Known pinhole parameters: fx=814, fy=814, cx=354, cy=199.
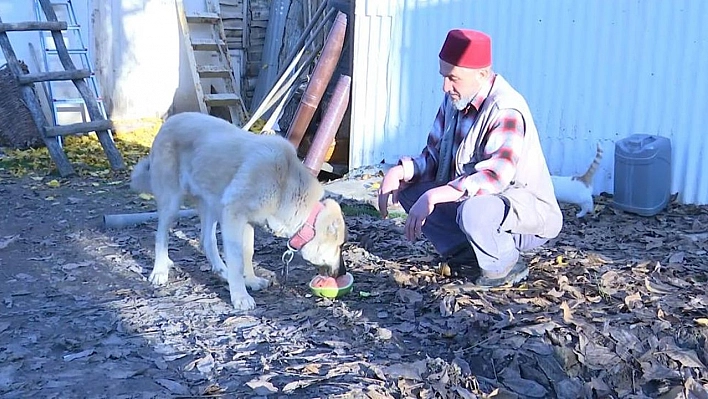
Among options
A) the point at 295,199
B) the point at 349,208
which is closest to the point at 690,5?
the point at 349,208

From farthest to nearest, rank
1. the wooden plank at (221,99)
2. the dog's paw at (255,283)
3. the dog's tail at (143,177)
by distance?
1. the wooden plank at (221,99)
2. the dog's tail at (143,177)
3. the dog's paw at (255,283)

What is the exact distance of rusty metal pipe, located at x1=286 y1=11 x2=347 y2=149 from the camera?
812 centimetres

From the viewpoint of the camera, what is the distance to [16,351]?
3.91 metres

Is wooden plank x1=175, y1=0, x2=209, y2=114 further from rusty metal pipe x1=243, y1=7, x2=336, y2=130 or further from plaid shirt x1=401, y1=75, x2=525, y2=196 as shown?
plaid shirt x1=401, y1=75, x2=525, y2=196

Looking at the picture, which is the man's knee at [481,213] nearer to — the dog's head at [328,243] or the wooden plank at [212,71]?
the dog's head at [328,243]

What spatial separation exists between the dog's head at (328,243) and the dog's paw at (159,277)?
100cm

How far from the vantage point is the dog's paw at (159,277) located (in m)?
5.08

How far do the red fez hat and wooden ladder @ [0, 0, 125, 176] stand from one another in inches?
211

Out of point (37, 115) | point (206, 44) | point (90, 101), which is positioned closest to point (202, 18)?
point (206, 44)

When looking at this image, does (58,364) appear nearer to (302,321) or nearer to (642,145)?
(302,321)

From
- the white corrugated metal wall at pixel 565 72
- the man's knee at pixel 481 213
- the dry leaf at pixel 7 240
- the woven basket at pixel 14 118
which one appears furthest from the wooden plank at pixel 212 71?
the man's knee at pixel 481 213

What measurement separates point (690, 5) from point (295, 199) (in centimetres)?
411

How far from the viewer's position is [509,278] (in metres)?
4.55

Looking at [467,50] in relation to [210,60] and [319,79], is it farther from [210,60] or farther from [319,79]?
[210,60]
